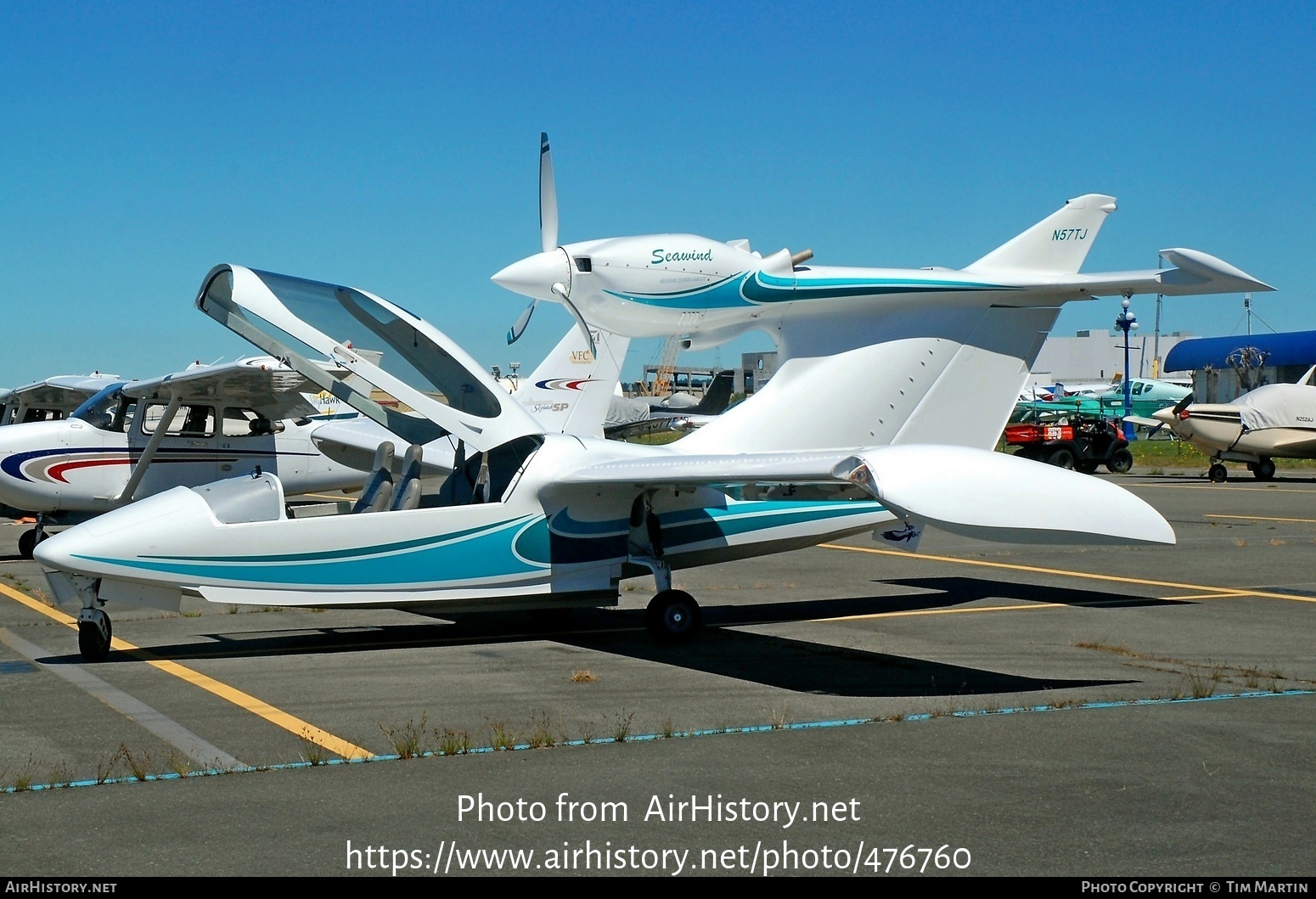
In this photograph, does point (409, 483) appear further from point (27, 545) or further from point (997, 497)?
point (27, 545)

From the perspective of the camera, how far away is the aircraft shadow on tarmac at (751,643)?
27.1 feet

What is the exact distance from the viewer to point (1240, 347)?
268ft

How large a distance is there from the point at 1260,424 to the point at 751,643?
27.3m

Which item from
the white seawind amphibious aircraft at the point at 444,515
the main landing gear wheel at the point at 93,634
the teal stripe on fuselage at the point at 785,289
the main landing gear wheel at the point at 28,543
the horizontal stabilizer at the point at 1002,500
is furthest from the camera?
the main landing gear wheel at the point at 28,543

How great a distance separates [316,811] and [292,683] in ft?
10.3

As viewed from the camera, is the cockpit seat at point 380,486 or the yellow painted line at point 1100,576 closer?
the cockpit seat at point 380,486

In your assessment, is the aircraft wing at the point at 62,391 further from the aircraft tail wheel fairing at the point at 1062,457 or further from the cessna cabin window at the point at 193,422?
the aircraft tail wheel fairing at the point at 1062,457

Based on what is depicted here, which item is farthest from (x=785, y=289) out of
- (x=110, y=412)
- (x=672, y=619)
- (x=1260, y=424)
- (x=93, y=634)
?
(x=1260, y=424)

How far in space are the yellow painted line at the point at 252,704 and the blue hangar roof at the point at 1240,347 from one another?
67.5m

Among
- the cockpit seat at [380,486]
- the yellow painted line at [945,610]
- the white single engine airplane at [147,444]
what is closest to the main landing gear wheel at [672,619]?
the yellow painted line at [945,610]

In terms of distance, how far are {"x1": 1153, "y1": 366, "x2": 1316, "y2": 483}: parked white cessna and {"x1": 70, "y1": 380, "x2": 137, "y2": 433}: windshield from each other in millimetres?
26074

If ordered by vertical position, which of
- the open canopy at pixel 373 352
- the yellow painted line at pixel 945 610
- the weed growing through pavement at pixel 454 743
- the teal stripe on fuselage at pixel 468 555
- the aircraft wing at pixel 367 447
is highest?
the open canopy at pixel 373 352

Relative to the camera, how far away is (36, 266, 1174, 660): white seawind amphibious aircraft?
8.95 metres

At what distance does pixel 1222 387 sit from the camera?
75.4 meters
